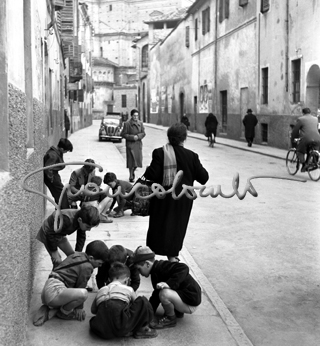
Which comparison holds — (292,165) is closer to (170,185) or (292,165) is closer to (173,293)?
(170,185)

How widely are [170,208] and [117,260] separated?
1.02 meters

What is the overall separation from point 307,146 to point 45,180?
7.33 metres

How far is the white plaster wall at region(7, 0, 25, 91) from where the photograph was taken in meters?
3.82

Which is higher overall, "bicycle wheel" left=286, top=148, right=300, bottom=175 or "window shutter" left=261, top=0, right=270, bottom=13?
"window shutter" left=261, top=0, right=270, bottom=13

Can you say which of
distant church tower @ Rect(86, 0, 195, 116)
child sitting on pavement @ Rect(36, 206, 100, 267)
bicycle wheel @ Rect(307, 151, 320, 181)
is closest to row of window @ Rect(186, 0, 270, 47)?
bicycle wheel @ Rect(307, 151, 320, 181)

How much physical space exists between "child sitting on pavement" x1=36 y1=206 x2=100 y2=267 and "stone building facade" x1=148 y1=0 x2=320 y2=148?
15404 millimetres

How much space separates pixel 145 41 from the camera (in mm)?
69750

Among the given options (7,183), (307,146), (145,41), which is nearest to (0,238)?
(7,183)

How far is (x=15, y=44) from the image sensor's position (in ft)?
13.6

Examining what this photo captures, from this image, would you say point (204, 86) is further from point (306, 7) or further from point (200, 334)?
point (200, 334)

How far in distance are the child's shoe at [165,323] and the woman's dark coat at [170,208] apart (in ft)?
3.51

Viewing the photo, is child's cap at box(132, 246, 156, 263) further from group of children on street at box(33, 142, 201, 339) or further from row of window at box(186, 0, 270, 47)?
row of window at box(186, 0, 270, 47)

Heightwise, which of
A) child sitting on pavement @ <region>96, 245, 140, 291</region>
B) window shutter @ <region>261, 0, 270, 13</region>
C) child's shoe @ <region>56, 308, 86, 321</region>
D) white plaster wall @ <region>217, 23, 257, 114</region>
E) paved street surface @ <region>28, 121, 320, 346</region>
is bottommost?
paved street surface @ <region>28, 121, 320, 346</region>

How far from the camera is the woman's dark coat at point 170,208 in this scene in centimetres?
568
